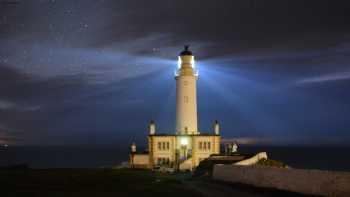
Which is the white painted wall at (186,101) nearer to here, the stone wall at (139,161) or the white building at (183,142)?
the white building at (183,142)

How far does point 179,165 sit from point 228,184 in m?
19.5

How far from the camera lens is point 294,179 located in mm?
22969

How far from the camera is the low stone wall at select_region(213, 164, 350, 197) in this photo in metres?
19.7

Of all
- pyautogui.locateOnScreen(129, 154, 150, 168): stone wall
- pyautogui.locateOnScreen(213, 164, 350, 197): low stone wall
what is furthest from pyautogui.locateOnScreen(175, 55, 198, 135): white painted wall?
pyautogui.locateOnScreen(213, 164, 350, 197): low stone wall

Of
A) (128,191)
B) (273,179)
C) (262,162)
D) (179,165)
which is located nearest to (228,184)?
(273,179)

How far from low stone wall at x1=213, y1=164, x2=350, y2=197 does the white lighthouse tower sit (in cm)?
1987

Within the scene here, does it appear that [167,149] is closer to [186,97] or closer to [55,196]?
[186,97]

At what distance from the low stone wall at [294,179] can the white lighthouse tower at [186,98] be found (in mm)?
19868

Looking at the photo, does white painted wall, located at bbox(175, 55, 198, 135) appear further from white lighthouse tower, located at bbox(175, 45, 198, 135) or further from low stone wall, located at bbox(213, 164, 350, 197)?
low stone wall, located at bbox(213, 164, 350, 197)

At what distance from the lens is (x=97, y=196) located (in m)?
21.9

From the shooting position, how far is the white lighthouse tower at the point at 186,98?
5162 cm

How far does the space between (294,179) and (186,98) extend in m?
29.3

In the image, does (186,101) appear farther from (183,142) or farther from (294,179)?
(294,179)

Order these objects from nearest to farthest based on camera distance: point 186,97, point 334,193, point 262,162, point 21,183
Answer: point 334,193, point 21,183, point 262,162, point 186,97
